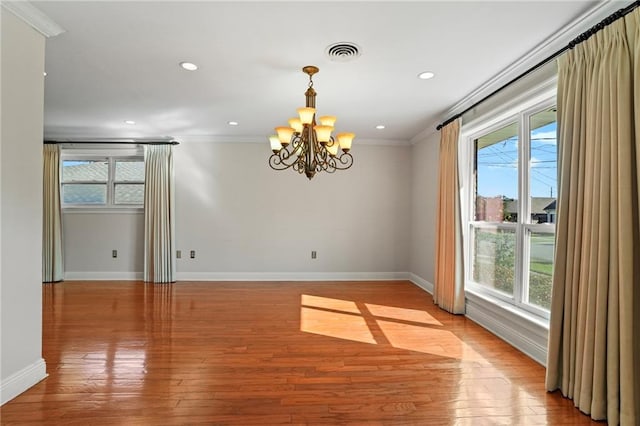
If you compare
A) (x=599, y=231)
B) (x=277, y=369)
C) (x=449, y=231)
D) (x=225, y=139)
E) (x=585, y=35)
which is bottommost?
(x=277, y=369)

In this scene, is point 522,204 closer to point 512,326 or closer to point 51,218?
point 512,326

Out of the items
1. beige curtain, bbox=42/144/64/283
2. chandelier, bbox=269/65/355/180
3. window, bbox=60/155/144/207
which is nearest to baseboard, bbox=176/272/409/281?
window, bbox=60/155/144/207

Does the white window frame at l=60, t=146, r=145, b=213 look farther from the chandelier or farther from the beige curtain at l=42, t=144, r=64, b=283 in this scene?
the chandelier

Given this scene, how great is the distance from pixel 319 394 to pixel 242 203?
A: 4.13m

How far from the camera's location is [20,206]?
213 cm

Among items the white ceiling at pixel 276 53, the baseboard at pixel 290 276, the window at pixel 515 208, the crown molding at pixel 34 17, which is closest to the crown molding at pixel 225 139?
the white ceiling at pixel 276 53

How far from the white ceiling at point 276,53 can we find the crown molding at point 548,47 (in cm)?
5

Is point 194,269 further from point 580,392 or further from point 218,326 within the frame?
point 580,392

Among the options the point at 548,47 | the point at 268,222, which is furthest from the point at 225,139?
the point at 548,47

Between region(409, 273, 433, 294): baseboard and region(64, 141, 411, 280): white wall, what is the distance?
25cm

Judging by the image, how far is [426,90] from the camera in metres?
3.49

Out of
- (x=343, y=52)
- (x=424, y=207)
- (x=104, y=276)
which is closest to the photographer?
(x=343, y=52)

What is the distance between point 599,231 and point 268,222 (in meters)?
4.70

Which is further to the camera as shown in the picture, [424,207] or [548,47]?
[424,207]
